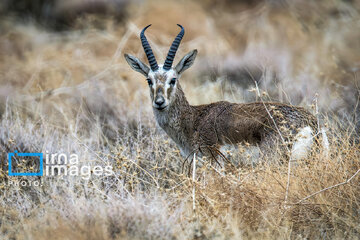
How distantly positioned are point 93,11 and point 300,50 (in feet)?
35.4

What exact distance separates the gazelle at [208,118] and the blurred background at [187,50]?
124 cm

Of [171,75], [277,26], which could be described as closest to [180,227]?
[171,75]

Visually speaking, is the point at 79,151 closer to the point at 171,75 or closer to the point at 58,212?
the point at 171,75

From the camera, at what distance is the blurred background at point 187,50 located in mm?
9547

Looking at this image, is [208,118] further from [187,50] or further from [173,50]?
[187,50]

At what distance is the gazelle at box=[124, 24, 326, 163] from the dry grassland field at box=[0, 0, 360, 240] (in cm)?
21

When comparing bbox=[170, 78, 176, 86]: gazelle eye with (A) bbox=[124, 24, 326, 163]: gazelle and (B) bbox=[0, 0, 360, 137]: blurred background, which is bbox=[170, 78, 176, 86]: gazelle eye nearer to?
(A) bbox=[124, 24, 326, 163]: gazelle

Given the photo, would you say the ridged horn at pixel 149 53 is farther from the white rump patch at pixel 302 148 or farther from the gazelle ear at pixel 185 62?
the white rump patch at pixel 302 148

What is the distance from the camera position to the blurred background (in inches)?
376

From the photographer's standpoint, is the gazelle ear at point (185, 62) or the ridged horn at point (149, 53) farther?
the gazelle ear at point (185, 62)

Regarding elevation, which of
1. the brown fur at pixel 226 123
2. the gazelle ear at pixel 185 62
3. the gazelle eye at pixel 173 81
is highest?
the gazelle ear at pixel 185 62

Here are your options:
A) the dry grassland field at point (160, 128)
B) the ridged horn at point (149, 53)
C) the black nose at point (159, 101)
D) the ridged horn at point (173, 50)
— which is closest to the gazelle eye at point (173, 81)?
the ridged horn at point (173, 50)

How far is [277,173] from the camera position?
5.29m

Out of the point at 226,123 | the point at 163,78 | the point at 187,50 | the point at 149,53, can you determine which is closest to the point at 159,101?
the point at 163,78
